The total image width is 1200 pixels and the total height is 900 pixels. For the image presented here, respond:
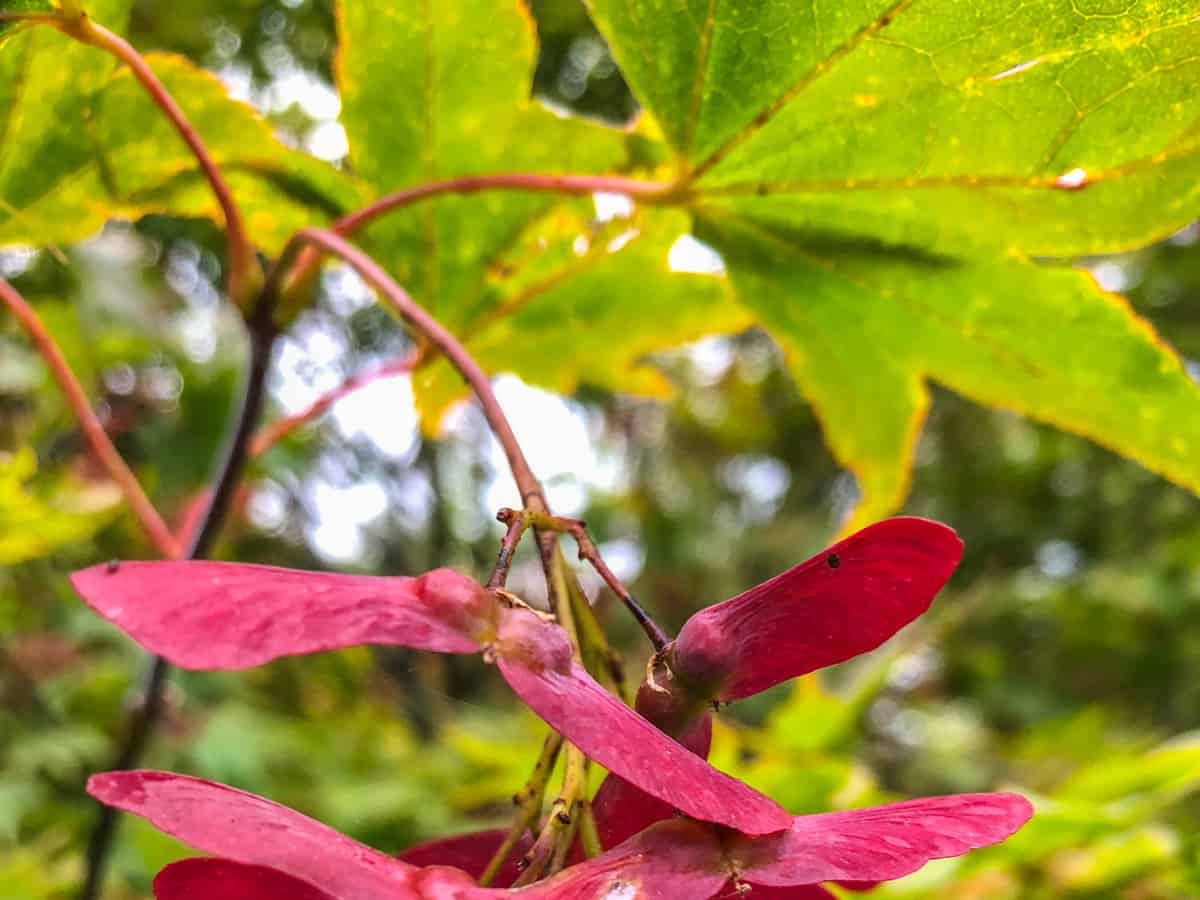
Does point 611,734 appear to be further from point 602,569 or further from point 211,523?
point 211,523

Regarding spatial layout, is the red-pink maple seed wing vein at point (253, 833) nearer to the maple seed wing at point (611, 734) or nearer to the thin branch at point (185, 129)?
the maple seed wing at point (611, 734)

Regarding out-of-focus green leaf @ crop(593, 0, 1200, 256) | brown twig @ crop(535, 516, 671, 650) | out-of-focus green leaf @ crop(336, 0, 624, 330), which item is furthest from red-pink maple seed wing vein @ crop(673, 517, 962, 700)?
out-of-focus green leaf @ crop(336, 0, 624, 330)

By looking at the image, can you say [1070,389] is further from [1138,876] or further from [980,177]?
[1138,876]

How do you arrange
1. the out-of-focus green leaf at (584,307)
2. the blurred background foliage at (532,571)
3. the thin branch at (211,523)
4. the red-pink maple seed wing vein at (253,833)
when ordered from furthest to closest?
the blurred background foliage at (532,571) → the out-of-focus green leaf at (584,307) → the thin branch at (211,523) → the red-pink maple seed wing vein at (253,833)

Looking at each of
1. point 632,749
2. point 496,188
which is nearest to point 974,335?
point 496,188

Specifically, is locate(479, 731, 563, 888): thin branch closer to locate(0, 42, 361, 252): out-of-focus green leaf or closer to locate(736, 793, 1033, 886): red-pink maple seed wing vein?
locate(736, 793, 1033, 886): red-pink maple seed wing vein

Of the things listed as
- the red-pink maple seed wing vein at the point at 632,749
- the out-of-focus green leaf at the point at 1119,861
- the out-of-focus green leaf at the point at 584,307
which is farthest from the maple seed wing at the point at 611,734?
the out-of-focus green leaf at the point at 1119,861
